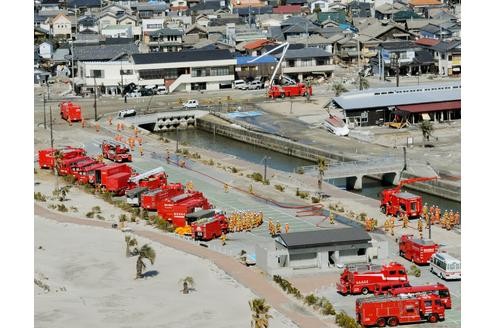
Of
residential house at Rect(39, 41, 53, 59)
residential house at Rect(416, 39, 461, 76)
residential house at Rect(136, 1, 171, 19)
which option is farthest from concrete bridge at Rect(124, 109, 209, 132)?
residential house at Rect(136, 1, 171, 19)

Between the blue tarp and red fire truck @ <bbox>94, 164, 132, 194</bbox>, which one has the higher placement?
the blue tarp

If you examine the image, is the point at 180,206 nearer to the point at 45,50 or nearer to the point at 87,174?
the point at 87,174

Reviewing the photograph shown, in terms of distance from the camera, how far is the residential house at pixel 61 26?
198 ft

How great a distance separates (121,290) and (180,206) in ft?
17.1

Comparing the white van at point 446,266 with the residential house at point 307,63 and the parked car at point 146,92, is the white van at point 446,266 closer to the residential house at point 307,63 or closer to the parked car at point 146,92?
the parked car at point 146,92

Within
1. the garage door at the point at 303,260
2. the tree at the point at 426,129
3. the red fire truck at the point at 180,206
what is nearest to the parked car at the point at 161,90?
the tree at the point at 426,129

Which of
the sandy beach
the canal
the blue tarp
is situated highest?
the blue tarp

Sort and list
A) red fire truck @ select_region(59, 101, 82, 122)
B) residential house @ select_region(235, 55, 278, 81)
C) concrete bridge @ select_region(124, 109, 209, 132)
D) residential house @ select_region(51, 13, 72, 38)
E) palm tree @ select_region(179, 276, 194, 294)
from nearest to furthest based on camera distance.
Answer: palm tree @ select_region(179, 276, 194, 294), red fire truck @ select_region(59, 101, 82, 122), concrete bridge @ select_region(124, 109, 209, 132), residential house @ select_region(235, 55, 278, 81), residential house @ select_region(51, 13, 72, 38)

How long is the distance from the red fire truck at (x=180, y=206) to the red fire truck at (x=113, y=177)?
2579 millimetres

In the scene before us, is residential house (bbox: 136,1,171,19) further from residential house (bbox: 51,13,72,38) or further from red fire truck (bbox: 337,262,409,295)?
red fire truck (bbox: 337,262,409,295)

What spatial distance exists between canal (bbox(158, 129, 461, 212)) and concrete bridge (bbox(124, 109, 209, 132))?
49 cm

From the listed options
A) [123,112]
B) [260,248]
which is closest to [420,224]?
[260,248]

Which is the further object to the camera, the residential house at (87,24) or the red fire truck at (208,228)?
the residential house at (87,24)

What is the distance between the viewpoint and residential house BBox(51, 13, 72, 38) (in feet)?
198
